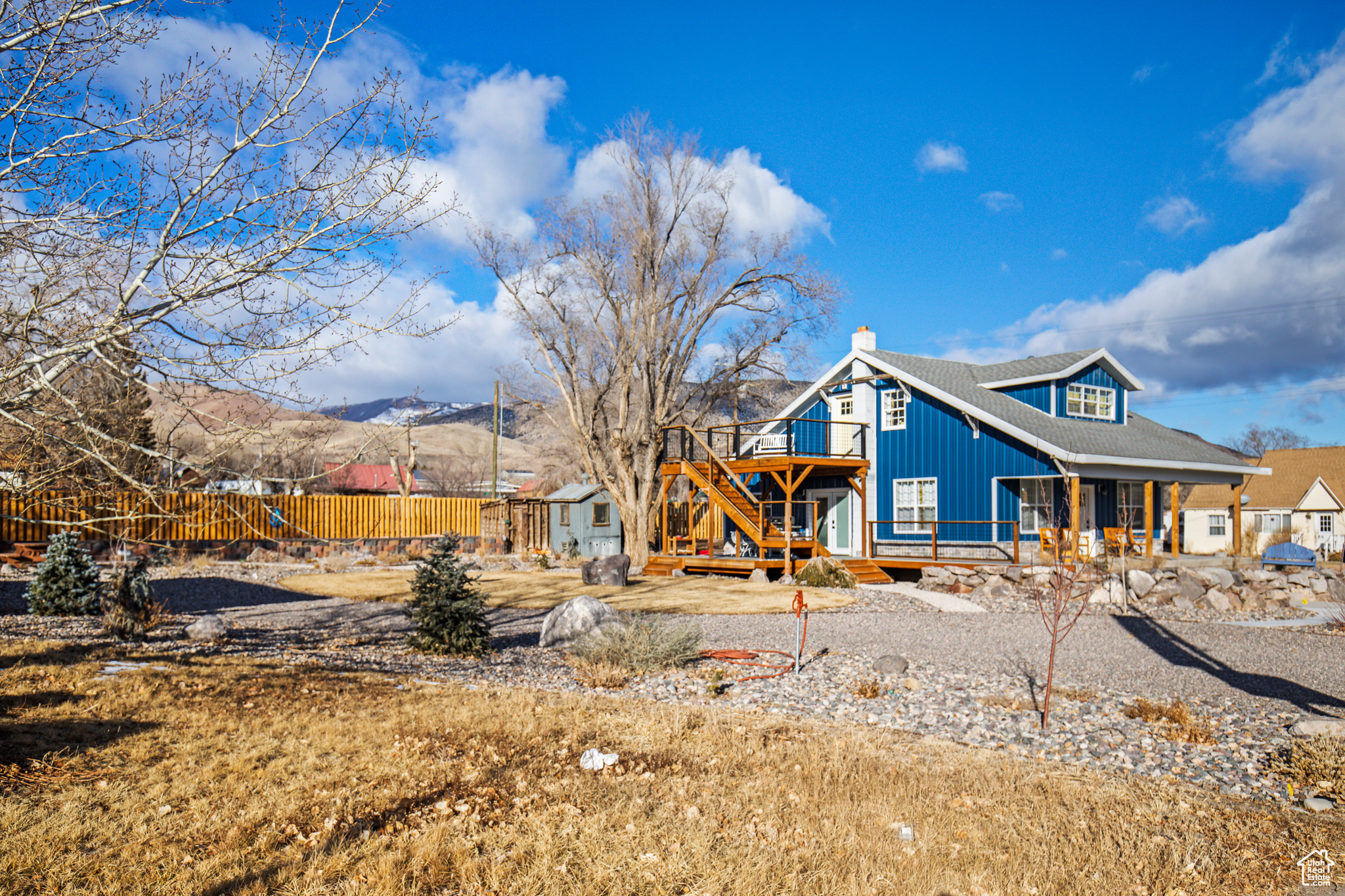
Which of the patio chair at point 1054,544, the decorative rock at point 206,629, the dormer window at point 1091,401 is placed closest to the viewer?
the decorative rock at point 206,629

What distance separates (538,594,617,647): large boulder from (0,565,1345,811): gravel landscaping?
11.5 inches

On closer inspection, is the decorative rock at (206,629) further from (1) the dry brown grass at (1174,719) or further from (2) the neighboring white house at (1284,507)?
(2) the neighboring white house at (1284,507)

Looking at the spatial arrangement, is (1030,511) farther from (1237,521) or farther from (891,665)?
(891,665)

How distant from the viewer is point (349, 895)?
371 centimetres

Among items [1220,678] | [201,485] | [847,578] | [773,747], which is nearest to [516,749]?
[773,747]

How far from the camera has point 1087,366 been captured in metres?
23.1

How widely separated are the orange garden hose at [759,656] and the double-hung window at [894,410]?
1366cm

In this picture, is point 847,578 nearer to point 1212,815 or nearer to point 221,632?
point 221,632

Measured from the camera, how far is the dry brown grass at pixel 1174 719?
6.77 m

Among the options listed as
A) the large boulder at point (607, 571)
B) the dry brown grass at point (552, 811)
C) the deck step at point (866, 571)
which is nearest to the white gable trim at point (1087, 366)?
the deck step at point (866, 571)

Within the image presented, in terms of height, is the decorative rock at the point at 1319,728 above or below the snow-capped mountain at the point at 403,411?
below

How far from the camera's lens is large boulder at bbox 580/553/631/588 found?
20.1 meters

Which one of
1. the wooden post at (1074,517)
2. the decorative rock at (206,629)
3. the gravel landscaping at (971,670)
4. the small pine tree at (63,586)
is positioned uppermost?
the wooden post at (1074,517)

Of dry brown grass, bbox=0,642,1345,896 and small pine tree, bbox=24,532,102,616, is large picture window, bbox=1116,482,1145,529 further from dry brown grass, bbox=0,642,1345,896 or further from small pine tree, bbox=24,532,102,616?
small pine tree, bbox=24,532,102,616
